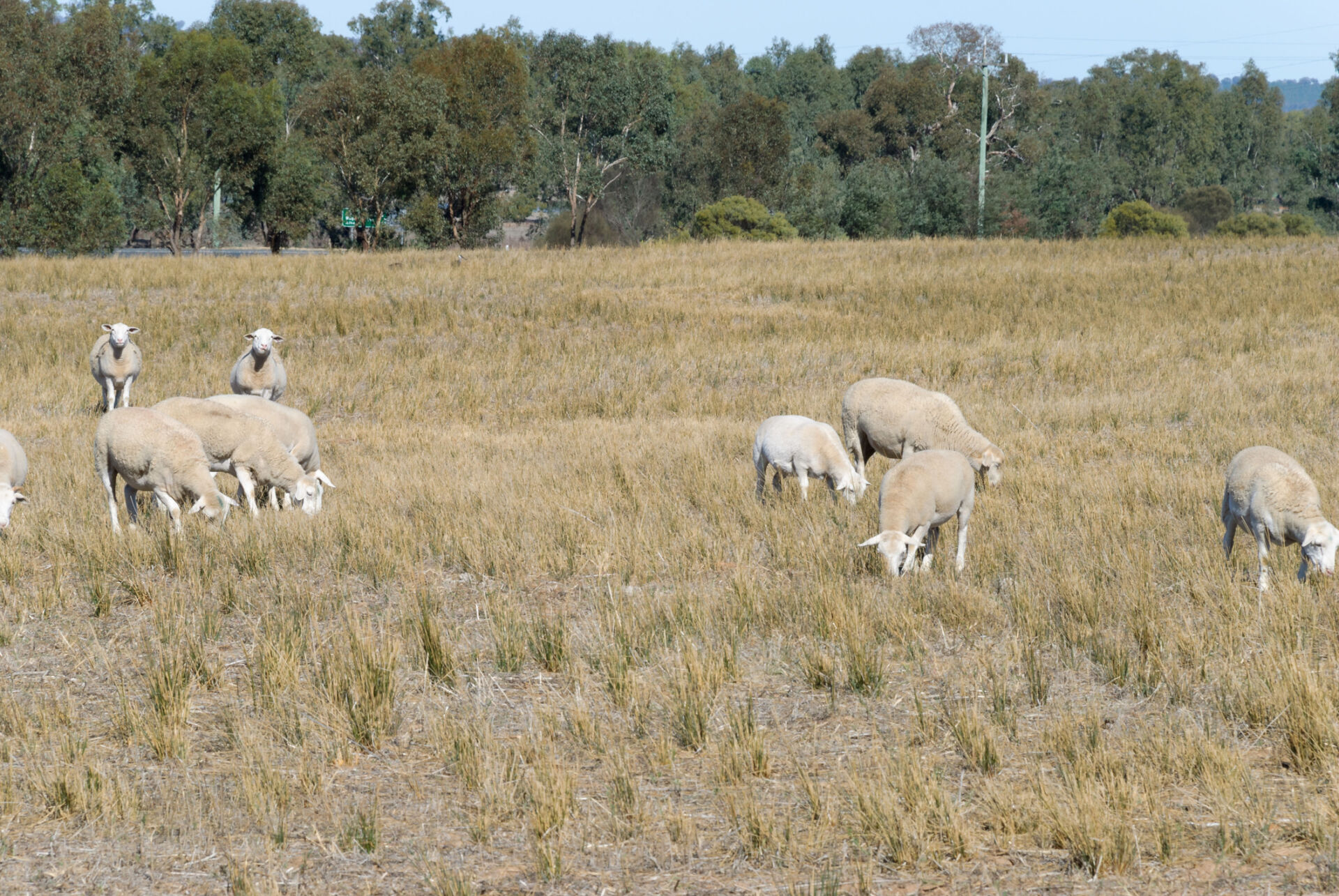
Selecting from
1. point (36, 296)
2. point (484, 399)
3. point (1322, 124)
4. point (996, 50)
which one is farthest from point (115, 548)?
point (1322, 124)

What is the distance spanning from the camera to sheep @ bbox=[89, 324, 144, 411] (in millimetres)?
16781

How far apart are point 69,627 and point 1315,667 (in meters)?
7.10

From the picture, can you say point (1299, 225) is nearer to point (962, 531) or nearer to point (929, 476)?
point (962, 531)

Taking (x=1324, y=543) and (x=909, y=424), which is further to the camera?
(x=909, y=424)

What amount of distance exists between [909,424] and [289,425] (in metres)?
5.90

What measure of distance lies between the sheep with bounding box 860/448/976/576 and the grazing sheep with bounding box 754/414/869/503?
1.69 meters

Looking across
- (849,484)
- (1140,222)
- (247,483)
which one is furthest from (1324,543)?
(1140,222)

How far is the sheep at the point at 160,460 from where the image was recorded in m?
9.18

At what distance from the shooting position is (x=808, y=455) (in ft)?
34.7

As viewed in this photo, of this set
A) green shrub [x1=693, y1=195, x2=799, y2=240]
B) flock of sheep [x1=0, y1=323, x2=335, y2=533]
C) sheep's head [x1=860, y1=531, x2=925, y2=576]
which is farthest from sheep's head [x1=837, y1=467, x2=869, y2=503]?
green shrub [x1=693, y1=195, x2=799, y2=240]

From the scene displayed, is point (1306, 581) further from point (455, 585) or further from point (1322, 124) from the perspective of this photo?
point (1322, 124)

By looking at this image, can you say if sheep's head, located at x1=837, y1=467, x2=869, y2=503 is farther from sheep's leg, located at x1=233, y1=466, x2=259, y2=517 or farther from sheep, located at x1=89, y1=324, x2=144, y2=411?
sheep, located at x1=89, y1=324, x2=144, y2=411

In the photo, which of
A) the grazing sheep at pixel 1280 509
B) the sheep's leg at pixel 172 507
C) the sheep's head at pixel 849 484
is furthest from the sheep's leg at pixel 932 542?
the sheep's leg at pixel 172 507

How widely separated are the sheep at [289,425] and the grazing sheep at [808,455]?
4030mm
